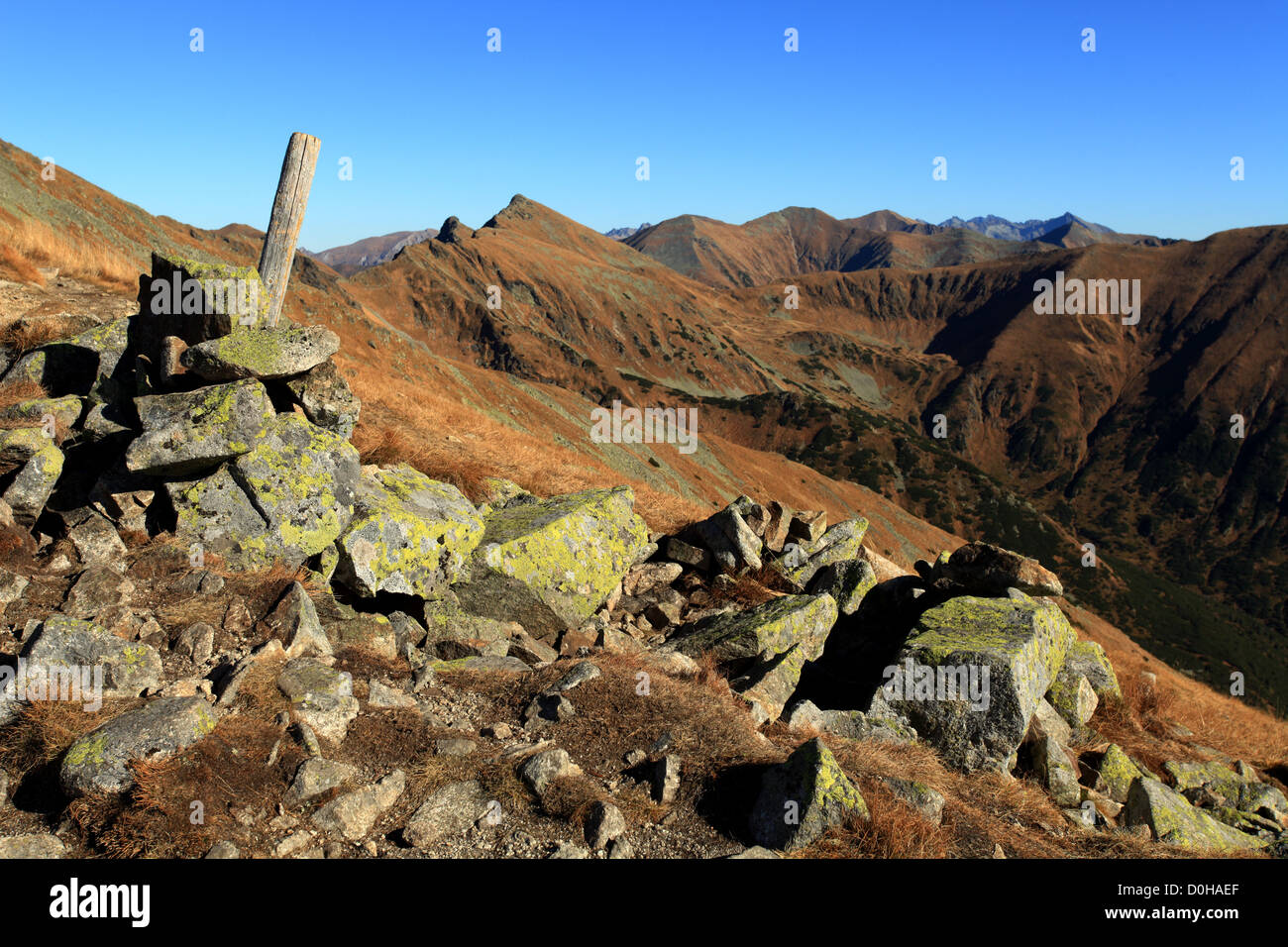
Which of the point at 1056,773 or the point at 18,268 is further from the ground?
the point at 18,268

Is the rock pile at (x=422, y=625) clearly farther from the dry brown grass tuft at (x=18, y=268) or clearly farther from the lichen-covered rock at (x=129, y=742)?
the dry brown grass tuft at (x=18, y=268)

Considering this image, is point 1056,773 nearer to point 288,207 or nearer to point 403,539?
point 403,539

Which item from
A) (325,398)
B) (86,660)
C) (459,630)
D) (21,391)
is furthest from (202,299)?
(459,630)

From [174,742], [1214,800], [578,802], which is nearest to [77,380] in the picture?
[174,742]

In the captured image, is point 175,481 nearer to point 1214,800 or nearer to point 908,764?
point 908,764

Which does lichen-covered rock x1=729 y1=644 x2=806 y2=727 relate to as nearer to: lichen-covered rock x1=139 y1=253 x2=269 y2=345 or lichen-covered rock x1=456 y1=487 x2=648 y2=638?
lichen-covered rock x1=456 y1=487 x2=648 y2=638

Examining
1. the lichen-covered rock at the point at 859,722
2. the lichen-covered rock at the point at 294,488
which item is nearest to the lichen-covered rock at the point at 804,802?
the lichen-covered rock at the point at 859,722

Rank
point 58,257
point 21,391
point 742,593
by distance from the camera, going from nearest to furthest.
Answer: point 21,391
point 742,593
point 58,257
